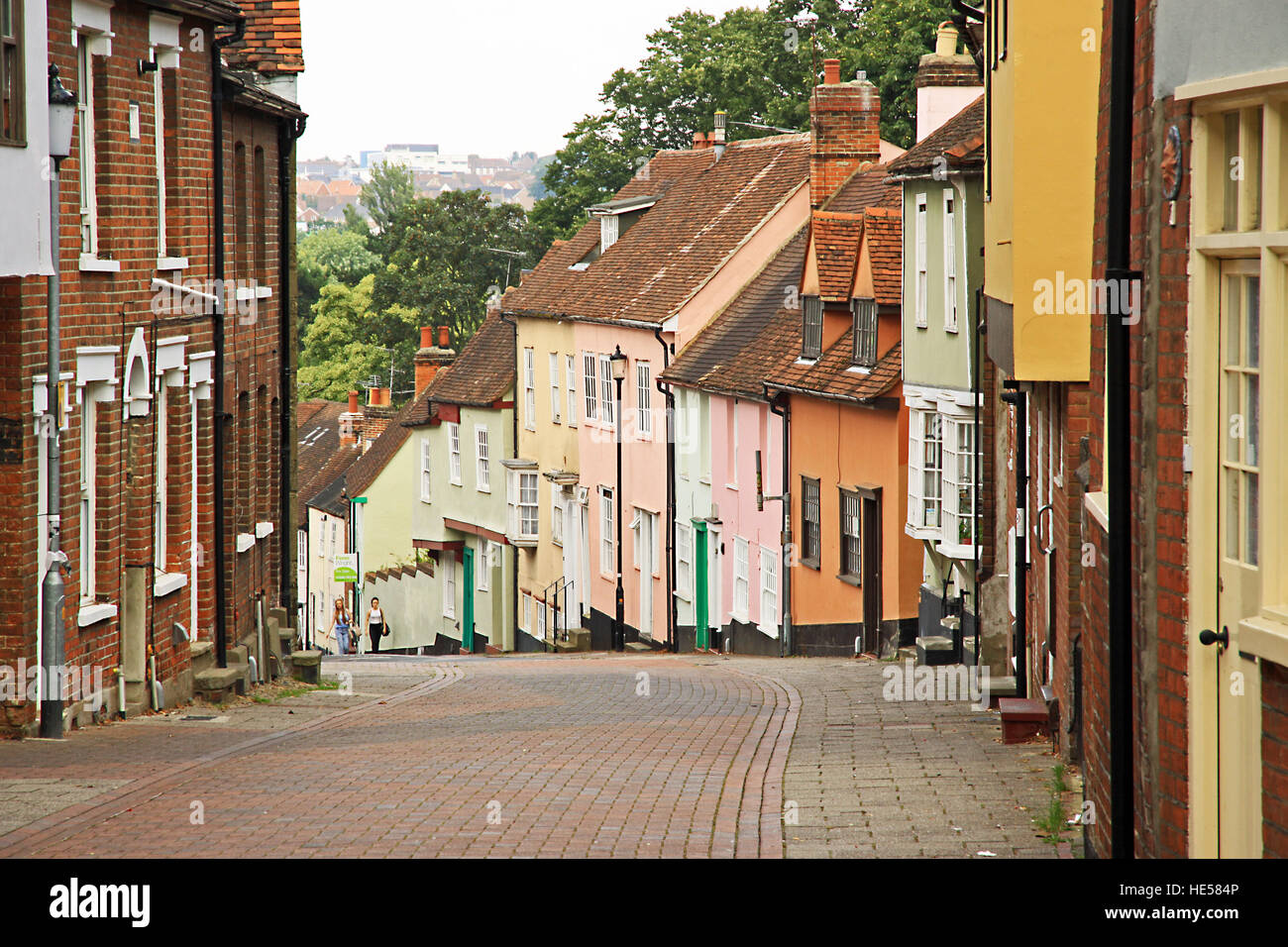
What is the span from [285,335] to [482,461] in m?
23.3

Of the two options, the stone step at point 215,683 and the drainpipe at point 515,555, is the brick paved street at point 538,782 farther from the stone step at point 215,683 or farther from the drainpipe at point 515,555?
the drainpipe at point 515,555

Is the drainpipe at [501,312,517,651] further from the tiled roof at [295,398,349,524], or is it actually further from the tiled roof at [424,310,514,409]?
the tiled roof at [295,398,349,524]

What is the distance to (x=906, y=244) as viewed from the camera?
2436cm

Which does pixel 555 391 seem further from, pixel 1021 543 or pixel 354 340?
pixel 354 340

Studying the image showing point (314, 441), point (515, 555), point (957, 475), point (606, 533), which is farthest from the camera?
point (314, 441)

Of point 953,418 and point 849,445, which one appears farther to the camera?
point 849,445

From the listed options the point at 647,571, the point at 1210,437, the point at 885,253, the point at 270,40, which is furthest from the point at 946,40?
the point at 1210,437

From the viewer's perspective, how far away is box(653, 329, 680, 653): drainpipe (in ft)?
118

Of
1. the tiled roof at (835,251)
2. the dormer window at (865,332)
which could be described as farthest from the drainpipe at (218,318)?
the tiled roof at (835,251)

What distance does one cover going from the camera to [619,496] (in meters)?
39.0

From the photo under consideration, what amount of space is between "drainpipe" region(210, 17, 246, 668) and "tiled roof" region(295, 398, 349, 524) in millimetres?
45345
